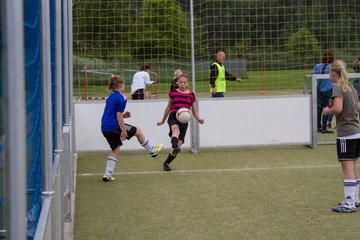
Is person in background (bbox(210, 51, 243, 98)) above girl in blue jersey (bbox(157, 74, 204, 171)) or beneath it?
above

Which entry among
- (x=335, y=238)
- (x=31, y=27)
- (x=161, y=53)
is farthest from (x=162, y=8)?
(x=31, y=27)

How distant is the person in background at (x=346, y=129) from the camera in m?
7.75

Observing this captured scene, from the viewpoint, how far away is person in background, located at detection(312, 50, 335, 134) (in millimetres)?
15078

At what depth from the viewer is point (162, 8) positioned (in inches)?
629

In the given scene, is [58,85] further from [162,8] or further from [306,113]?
[162,8]

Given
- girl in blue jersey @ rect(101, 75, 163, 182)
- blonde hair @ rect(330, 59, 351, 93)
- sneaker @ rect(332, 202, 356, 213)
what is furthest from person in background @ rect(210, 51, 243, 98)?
sneaker @ rect(332, 202, 356, 213)

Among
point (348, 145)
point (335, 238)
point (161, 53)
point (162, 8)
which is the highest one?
point (162, 8)

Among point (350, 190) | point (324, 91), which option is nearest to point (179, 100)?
point (350, 190)

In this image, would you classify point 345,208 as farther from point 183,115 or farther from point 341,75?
point 183,115

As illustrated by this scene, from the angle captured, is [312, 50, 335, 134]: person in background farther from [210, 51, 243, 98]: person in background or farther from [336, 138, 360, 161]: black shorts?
[336, 138, 360, 161]: black shorts

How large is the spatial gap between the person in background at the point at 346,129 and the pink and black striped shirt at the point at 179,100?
4.05 m

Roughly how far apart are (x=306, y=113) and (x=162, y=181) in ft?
16.1

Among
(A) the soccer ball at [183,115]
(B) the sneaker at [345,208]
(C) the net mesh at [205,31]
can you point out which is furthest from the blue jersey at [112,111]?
(C) the net mesh at [205,31]

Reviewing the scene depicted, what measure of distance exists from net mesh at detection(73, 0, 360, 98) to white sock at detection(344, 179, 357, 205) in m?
7.47
